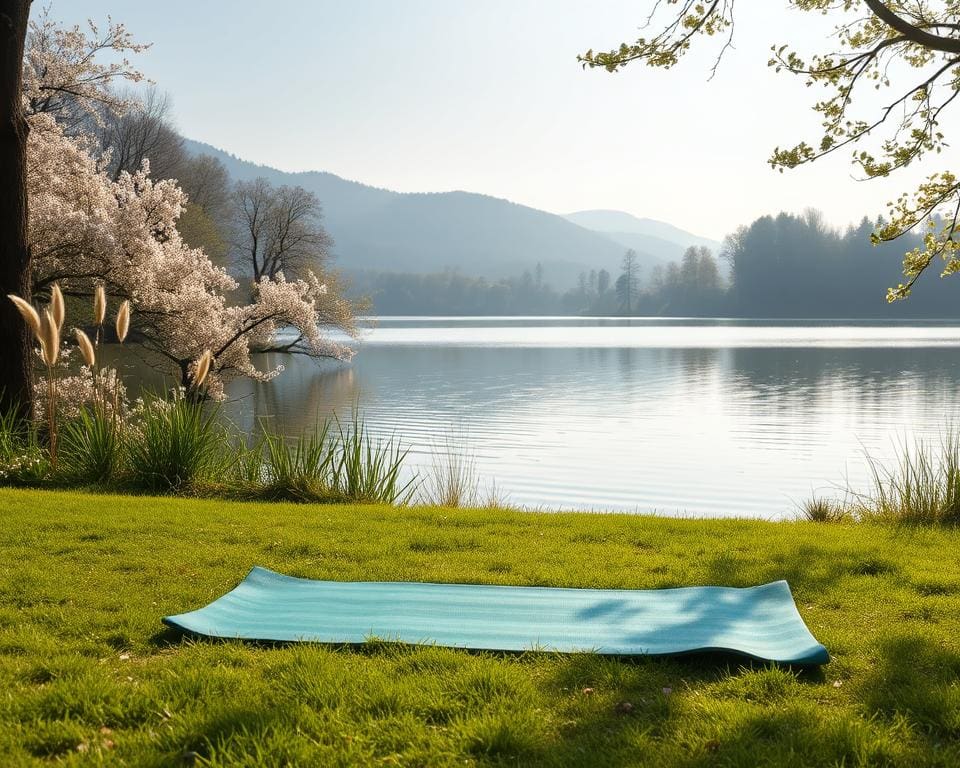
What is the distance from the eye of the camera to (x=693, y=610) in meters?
3.76

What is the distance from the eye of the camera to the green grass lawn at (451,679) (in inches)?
94.3

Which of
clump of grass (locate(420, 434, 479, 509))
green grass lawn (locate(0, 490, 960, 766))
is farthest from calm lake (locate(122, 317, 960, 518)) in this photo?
green grass lawn (locate(0, 490, 960, 766))

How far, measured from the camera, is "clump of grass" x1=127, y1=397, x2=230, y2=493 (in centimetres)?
725

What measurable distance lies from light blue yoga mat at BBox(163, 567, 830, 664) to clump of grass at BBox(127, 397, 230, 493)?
3334 millimetres

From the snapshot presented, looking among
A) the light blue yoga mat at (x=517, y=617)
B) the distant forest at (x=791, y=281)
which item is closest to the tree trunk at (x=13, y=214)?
the light blue yoga mat at (x=517, y=617)

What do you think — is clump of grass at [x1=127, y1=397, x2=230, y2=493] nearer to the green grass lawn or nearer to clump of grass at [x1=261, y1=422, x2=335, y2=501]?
clump of grass at [x1=261, y1=422, x2=335, y2=501]

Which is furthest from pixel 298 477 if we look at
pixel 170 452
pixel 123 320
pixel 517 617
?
pixel 517 617

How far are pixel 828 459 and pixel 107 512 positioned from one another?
11048mm

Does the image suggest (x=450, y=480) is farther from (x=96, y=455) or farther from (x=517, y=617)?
(x=517, y=617)

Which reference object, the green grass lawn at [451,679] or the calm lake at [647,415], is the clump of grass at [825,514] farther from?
the green grass lawn at [451,679]

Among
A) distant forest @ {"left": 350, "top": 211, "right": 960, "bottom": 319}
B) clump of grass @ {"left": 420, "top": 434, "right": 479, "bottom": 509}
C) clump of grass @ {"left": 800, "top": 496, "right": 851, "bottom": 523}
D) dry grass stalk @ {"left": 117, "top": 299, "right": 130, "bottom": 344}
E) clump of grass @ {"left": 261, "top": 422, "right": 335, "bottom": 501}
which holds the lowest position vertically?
clump of grass @ {"left": 420, "top": 434, "right": 479, "bottom": 509}

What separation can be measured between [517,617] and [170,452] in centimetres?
478

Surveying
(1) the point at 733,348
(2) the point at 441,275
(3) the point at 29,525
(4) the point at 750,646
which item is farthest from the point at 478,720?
(2) the point at 441,275

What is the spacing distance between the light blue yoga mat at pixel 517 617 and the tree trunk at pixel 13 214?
5.52 meters
